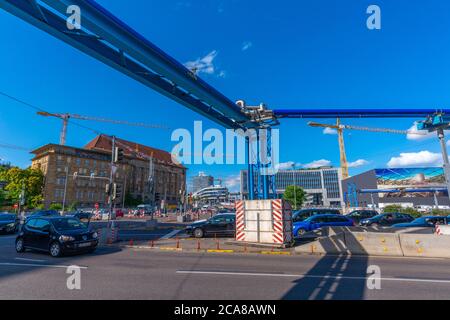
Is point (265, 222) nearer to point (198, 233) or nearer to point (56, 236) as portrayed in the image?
point (198, 233)

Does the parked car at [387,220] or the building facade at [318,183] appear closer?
the parked car at [387,220]

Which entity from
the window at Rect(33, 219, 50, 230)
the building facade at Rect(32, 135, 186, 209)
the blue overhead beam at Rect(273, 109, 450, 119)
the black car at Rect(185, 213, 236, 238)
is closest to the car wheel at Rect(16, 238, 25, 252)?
the window at Rect(33, 219, 50, 230)

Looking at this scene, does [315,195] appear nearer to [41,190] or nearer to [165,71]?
[41,190]

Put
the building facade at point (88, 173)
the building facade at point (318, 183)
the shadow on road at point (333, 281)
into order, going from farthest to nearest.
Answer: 1. the building facade at point (318, 183)
2. the building facade at point (88, 173)
3. the shadow on road at point (333, 281)

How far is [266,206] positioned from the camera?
13.4 meters

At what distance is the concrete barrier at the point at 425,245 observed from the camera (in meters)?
10.6

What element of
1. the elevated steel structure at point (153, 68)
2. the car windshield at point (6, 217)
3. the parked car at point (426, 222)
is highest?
the elevated steel structure at point (153, 68)

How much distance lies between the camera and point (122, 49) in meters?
10.1

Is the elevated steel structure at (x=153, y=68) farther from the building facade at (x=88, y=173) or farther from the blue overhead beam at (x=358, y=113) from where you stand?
the building facade at (x=88, y=173)

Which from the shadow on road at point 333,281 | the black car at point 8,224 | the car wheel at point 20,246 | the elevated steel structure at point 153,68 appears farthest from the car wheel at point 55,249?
the black car at point 8,224

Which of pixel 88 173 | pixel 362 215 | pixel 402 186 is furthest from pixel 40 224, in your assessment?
pixel 402 186

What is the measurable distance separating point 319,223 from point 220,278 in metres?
12.9

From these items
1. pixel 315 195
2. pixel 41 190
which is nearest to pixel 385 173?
pixel 315 195

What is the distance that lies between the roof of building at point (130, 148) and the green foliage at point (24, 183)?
71.7ft
